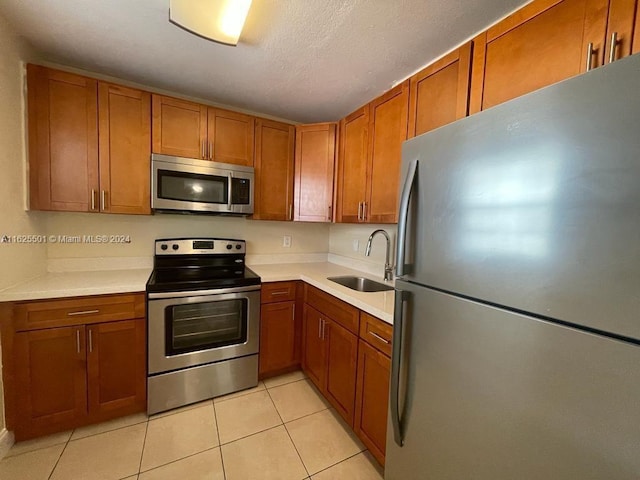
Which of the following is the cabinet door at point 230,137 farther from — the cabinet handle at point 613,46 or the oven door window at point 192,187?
the cabinet handle at point 613,46

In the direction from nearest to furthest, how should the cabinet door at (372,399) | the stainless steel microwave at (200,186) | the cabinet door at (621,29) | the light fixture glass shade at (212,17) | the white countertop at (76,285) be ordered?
the cabinet door at (621,29)
the light fixture glass shade at (212,17)
the cabinet door at (372,399)
the white countertop at (76,285)
the stainless steel microwave at (200,186)

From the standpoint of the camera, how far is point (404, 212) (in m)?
1.03

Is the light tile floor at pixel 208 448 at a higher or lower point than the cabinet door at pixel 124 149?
lower

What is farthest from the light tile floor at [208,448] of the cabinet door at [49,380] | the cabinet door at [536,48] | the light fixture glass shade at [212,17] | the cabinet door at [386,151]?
the light fixture glass shade at [212,17]

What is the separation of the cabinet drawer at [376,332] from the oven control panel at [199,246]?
146 cm

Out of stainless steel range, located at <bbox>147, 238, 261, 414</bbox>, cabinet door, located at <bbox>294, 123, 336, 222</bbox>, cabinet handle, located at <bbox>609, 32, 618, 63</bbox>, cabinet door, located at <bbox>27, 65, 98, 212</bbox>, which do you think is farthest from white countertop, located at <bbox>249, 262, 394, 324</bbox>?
cabinet door, located at <bbox>27, 65, 98, 212</bbox>

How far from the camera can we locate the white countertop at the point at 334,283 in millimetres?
1396

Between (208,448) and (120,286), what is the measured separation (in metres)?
1.11

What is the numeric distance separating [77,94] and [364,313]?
233cm

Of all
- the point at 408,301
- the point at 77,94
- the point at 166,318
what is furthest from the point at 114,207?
the point at 408,301

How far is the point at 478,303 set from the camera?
2.64 ft

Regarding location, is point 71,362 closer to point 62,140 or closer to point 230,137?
point 62,140

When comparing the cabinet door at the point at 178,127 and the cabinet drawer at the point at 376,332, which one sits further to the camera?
the cabinet door at the point at 178,127

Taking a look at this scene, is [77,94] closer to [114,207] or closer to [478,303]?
[114,207]
